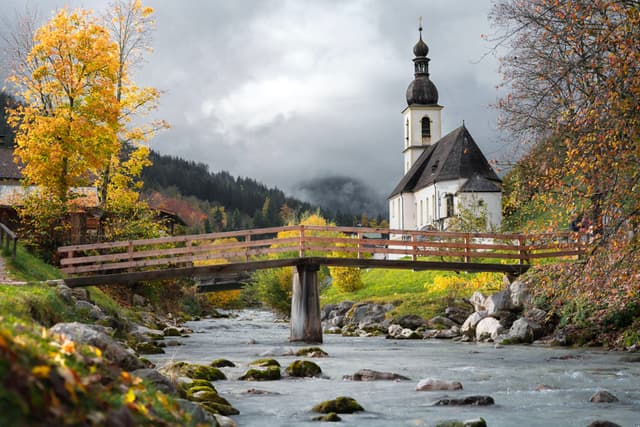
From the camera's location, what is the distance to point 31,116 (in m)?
27.4

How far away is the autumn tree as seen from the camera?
1055cm

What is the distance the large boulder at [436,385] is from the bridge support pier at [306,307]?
12.2m

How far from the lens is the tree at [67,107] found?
26.7 meters

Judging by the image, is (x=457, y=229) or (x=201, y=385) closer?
(x=201, y=385)

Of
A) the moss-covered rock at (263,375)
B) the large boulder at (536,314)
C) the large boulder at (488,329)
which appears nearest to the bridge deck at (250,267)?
the large boulder at (488,329)

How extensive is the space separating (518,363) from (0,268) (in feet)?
48.3

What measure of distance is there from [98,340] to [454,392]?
707 centimetres

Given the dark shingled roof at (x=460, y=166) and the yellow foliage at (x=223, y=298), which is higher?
the dark shingled roof at (x=460, y=166)

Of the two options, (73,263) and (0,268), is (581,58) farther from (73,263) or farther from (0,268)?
(73,263)

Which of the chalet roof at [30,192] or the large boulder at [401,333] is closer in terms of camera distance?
the large boulder at [401,333]

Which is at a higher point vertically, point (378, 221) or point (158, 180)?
point (158, 180)

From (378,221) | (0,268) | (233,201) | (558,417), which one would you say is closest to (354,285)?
(0,268)

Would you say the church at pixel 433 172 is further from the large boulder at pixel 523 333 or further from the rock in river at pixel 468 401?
the rock in river at pixel 468 401

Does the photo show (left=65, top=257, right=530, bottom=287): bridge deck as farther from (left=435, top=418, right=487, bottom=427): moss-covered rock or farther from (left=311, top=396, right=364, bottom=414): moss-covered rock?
(left=435, top=418, right=487, bottom=427): moss-covered rock
